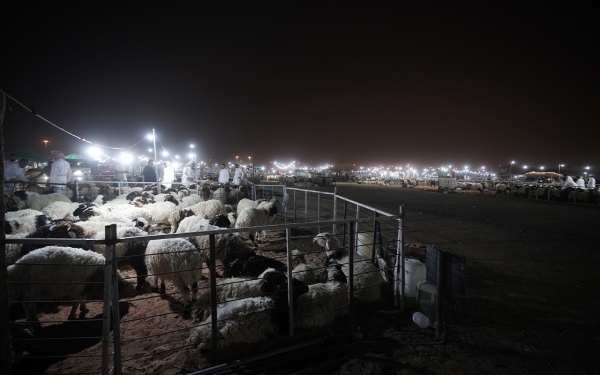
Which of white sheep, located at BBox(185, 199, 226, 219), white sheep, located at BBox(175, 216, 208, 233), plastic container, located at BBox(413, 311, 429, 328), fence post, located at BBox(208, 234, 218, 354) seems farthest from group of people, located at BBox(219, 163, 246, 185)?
plastic container, located at BBox(413, 311, 429, 328)

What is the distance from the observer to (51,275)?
390 cm

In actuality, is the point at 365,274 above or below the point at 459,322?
above

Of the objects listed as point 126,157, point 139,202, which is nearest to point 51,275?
point 139,202

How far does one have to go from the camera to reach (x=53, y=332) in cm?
369

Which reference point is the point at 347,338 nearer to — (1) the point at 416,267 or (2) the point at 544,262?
(1) the point at 416,267

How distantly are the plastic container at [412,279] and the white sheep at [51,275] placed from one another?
488cm

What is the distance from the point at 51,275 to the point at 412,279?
582 cm

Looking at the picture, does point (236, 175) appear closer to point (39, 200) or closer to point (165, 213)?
point (165, 213)

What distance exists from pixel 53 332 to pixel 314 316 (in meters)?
3.85

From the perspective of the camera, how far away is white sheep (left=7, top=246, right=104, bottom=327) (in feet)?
12.2

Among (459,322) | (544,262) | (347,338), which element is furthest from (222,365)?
(544,262)

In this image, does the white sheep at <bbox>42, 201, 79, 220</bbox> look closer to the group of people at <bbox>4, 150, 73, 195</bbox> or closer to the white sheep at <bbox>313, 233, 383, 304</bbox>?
the group of people at <bbox>4, 150, 73, 195</bbox>

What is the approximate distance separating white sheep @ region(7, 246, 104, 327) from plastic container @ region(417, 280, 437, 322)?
4927 millimetres

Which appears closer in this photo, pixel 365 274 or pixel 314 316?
pixel 314 316
